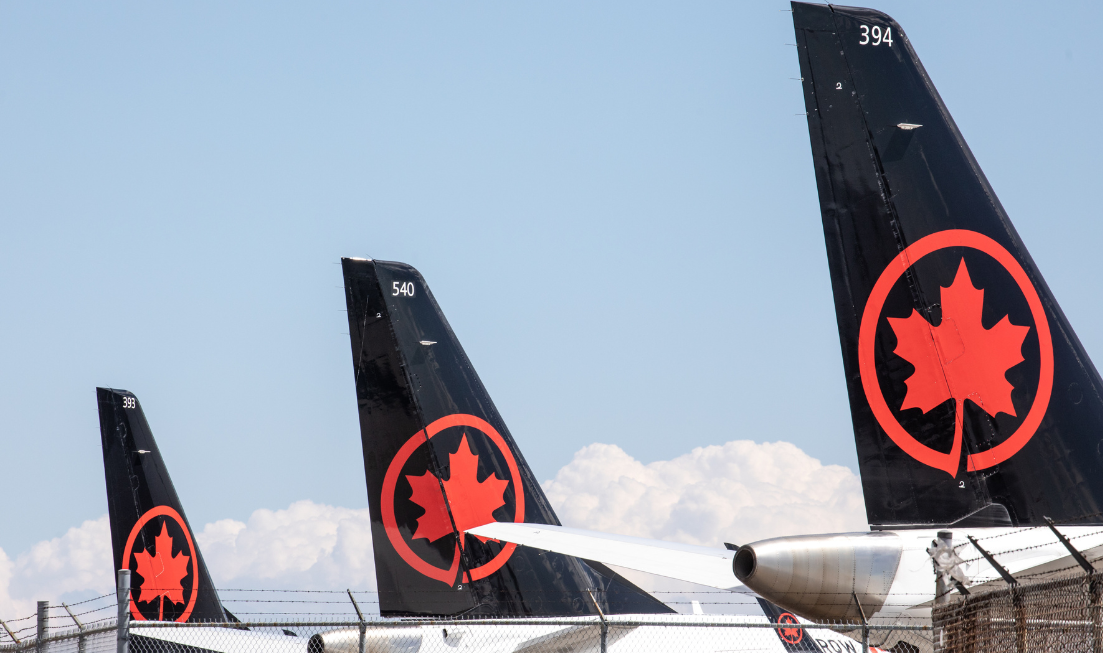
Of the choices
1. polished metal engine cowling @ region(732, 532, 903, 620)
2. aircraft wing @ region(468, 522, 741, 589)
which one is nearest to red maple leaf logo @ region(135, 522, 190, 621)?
aircraft wing @ region(468, 522, 741, 589)

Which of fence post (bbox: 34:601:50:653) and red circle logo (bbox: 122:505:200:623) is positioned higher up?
fence post (bbox: 34:601:50:653)

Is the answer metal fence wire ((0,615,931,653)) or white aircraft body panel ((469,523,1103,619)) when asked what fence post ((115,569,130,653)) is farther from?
white aircraft body panel ((469,523,1103,619))

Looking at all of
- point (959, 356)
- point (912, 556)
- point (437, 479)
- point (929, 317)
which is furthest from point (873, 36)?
point (437, 479)

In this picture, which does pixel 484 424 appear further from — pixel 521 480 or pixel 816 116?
pixel 816 116

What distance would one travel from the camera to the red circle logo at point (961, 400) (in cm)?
898

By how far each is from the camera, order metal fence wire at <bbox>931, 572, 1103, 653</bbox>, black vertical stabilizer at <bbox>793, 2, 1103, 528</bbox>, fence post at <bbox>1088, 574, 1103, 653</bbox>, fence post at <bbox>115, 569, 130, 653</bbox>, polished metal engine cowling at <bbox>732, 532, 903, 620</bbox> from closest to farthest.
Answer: fence post at <bbox>1088, 574, 1103, 653</bbox>, metal fence wire at <bbox>931, 572, 1103, 653</bbox>, polished metal engine cowling at <bbox>732, 532, 903, 620</bbox>, black vertical stabilizer at <bbox>793, 2, 1103, 528</bbox>, fence post at <bbox>115, 569, 130, 653</bbox>

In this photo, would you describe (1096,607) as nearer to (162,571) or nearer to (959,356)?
(959,356)

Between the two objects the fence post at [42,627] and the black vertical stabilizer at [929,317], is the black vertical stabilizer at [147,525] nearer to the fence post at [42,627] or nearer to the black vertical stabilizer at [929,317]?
the fence post at [42,627]

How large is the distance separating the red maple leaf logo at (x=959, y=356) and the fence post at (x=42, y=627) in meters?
8.38

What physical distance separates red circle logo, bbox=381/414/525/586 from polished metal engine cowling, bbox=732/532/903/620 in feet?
26.9

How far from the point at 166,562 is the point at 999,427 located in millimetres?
19374

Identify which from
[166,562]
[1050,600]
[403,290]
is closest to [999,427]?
[1050,600]

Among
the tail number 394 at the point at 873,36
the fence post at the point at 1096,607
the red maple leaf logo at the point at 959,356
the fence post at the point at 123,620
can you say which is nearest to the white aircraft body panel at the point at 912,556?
the fence post at the point at 1096,607

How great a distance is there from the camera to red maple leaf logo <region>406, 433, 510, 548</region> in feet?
51.3
